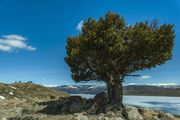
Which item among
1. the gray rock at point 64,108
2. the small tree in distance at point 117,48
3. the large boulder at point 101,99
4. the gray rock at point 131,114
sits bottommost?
the gray rock at point 131,114

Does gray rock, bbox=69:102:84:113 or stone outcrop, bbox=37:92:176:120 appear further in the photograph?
gray rock, bbox=69:102:84:113

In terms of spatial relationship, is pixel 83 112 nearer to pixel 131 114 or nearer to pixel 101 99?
pixel 101 99

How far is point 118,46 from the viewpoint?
43.2 m

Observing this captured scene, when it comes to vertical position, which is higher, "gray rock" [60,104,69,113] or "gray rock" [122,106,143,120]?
"gray rock" [60,104,69,113]

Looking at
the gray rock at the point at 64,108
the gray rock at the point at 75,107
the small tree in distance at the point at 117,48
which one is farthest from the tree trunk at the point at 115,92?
the gray rock at the point at 64,108

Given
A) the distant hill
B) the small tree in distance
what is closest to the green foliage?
the small tree in distance

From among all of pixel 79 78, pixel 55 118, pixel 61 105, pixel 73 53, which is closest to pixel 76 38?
pixel 73 53

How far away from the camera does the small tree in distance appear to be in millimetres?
43812

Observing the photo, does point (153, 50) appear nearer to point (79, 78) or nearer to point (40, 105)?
point (79, 78)

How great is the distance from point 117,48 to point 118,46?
0.36 m

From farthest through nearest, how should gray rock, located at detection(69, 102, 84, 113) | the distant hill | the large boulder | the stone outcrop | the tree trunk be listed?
the distant hill → the tree trunk → the large boulder → gray rock, located at detection(69, 102, 84, 113) → the stone outcrop

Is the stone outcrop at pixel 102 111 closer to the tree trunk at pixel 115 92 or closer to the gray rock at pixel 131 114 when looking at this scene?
the gray rock at pixel 131 114

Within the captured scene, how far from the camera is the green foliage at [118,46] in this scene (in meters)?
43.7

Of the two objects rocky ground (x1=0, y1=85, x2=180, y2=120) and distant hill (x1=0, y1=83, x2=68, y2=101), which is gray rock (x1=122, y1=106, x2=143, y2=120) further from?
distant hill (x1=0, y1=83, x2=68, y2=101)
